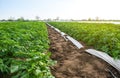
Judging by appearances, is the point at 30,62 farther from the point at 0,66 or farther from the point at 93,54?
the point at 93,54

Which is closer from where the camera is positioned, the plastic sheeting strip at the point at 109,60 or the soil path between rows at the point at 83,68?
the soil path between rows at the point at 83,68

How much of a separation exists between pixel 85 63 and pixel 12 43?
114 inches

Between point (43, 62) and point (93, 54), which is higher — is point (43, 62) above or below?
above

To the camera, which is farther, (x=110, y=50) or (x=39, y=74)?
(x=110, y=50)

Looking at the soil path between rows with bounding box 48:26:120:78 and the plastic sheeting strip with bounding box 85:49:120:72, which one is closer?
the soil path between rows with bounding box 48:26:120:78

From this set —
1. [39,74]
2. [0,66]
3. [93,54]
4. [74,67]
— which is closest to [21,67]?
[39,74]

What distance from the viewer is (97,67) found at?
21.6 ft

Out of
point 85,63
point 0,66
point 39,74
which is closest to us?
point 39,74

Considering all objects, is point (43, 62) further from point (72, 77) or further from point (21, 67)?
point (72, 77)

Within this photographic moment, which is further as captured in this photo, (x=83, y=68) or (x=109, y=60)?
(x=109, y=60)

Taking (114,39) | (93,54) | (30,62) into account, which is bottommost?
(93,54)

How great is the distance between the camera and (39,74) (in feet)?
11.2

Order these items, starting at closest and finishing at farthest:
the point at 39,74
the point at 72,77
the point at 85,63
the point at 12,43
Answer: the point at 39,74, the point at 12,43, the point at 72,77, the point at 85,63

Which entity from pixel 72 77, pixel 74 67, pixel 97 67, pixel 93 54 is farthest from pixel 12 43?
pixel 93 54
